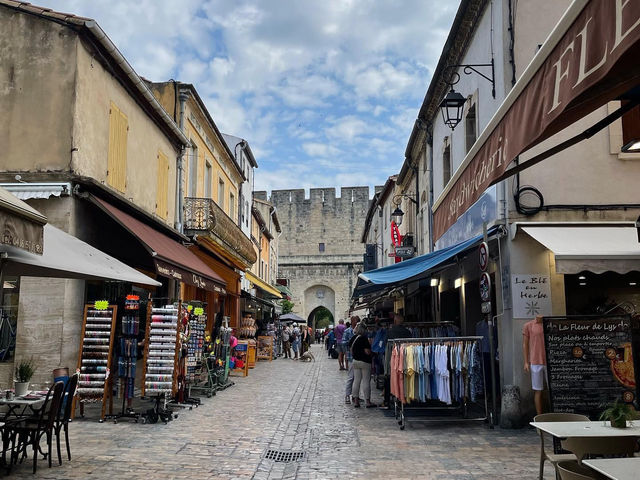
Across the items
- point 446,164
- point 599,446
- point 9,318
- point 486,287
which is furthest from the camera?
point 446,164

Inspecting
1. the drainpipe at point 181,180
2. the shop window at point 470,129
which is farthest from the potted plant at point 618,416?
the drainpipe at point 181,180

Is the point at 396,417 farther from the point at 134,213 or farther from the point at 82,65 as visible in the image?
the point at 82,65

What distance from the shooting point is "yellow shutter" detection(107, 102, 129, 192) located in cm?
1114

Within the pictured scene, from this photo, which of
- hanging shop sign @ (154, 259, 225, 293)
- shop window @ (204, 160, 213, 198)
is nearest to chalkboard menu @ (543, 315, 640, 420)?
hanging shop sign @ (154, 259, 225, 293)

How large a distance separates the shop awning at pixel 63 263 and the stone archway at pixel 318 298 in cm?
4113

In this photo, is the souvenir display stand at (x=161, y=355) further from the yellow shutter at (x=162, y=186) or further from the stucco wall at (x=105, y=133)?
the yellow shutter at (x=162, y=186)

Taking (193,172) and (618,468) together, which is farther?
(193,172)

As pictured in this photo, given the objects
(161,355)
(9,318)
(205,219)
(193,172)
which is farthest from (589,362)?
(193,172)

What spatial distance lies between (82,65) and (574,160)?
8.13 metres

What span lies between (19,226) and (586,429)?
4.55 meters

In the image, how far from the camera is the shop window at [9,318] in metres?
9.26

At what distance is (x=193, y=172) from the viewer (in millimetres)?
17266

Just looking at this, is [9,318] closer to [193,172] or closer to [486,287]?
[486,287]

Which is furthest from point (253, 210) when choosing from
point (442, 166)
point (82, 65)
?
point (82, 65)
